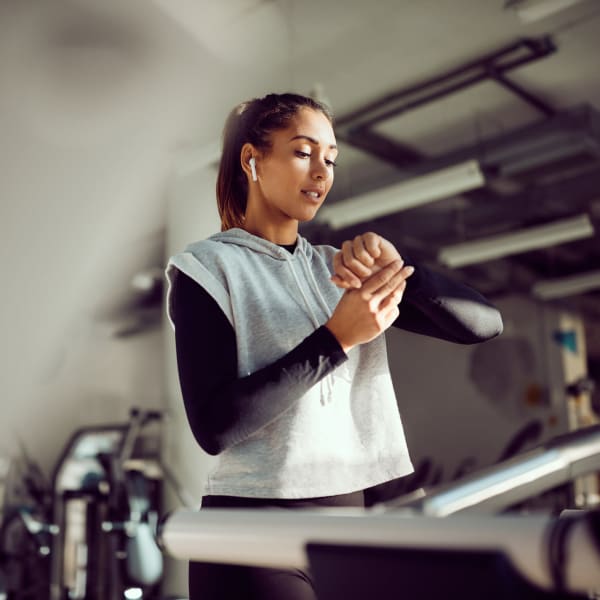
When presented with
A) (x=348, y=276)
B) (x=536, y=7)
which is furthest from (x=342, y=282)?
(x=536, y=7)

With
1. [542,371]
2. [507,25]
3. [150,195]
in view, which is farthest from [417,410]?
[507,25]

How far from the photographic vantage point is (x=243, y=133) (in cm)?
95

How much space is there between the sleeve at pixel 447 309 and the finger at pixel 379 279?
8 centimetres

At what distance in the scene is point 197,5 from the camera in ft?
13.2

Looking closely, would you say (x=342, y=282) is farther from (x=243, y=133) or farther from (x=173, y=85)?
(x=173, y=85)

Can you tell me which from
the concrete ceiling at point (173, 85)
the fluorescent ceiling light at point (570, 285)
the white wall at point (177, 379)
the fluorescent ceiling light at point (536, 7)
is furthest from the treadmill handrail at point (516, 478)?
the fluorescent ceiling light at point (570, 285)

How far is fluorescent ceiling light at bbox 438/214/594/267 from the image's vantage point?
5.40m

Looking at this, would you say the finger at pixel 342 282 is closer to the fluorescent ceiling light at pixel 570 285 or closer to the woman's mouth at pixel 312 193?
the woman's mouth at pixel 312 193

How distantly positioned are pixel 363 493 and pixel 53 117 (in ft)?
13.8

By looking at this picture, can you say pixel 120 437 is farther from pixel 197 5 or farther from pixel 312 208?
pixel 312 208

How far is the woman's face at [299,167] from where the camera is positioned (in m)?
0.88

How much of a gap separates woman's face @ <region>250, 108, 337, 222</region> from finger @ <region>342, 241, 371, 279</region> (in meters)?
0.15

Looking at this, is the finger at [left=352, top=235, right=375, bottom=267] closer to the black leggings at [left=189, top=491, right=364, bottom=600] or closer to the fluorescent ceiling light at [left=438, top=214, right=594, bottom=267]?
the black leggings at [left=189, top=491, right=364, bottom=600]

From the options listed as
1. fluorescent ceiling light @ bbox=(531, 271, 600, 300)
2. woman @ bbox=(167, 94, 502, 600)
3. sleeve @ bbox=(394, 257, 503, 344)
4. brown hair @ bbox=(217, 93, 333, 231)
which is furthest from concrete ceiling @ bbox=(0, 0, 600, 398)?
sleeve @ bbox=(394, 257, 503, 344)
